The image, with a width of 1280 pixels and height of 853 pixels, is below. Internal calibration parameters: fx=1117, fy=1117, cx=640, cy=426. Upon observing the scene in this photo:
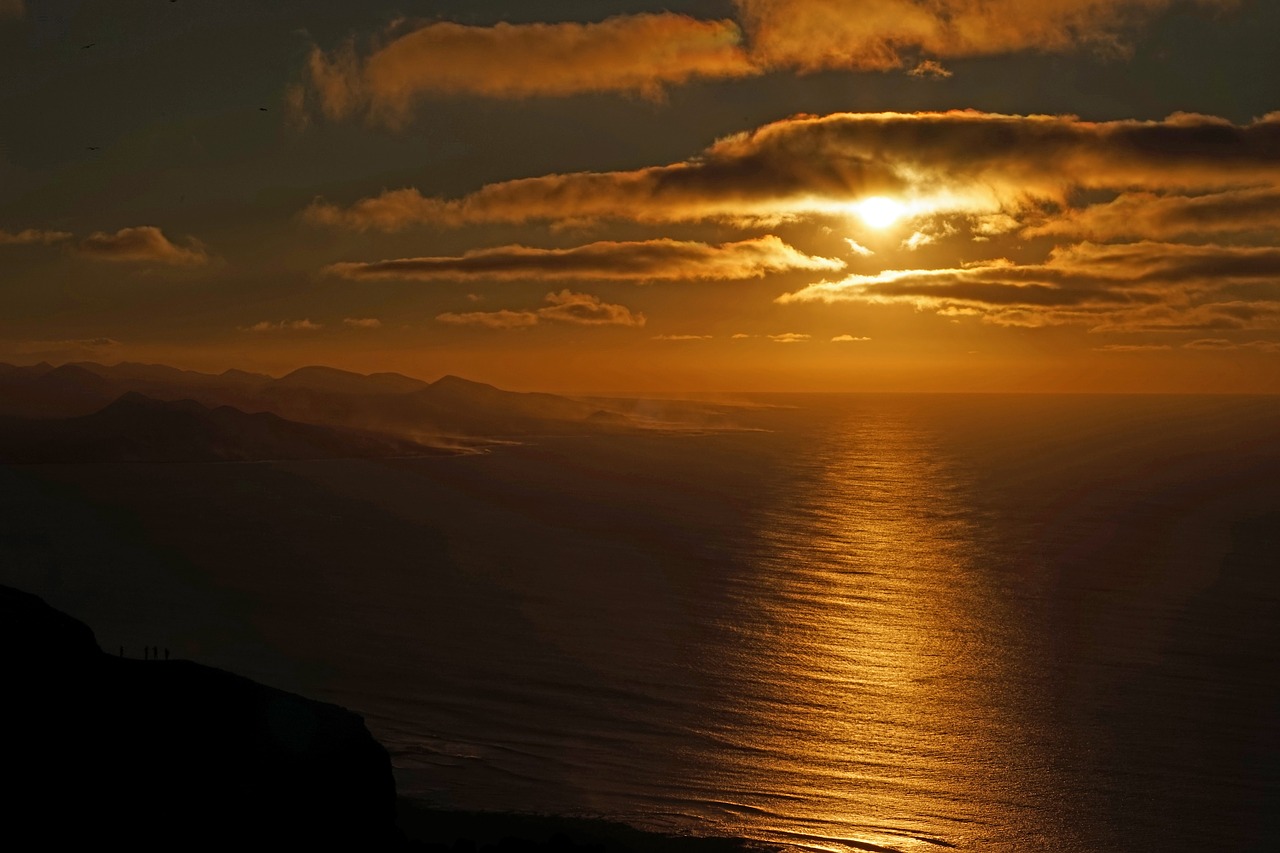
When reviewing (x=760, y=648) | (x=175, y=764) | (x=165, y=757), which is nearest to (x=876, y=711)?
(x=760, y=648)

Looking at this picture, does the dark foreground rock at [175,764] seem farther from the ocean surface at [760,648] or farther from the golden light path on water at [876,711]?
the ocean surface at [760,648]

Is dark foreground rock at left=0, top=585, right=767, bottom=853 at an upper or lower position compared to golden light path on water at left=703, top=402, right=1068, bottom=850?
upper

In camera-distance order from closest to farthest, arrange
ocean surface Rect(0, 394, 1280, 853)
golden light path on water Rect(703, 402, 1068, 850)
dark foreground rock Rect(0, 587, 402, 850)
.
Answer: dark foreground rock Rect(0, 587, 402, 850) < golden light path on water Rect(703, 402, 1068, 850) < ocean surface Rect(0, 394, 1280, 853)

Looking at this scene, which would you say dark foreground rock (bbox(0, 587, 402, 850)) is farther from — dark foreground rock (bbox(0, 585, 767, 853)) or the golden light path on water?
the golden light path on water

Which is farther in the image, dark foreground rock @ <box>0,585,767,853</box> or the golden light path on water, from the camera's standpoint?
the golden light path on water

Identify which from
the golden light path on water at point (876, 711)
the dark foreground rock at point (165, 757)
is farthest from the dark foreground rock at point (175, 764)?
the golden light path on water at point (876, 711)

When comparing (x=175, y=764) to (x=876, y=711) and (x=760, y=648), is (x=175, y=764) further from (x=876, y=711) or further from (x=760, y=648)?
(x=760, y=648)

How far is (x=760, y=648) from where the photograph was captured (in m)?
70.6

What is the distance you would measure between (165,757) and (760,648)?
139 feet

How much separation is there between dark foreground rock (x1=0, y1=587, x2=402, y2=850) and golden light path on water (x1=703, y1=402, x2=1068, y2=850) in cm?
1526

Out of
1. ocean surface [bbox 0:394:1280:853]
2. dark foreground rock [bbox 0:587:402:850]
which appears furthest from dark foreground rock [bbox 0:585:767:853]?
ocean surface [bbox 0:394:1280:853]

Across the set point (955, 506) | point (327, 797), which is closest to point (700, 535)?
point (955, 506)

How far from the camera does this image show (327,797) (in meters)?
37.2

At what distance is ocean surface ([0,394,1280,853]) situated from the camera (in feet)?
152
